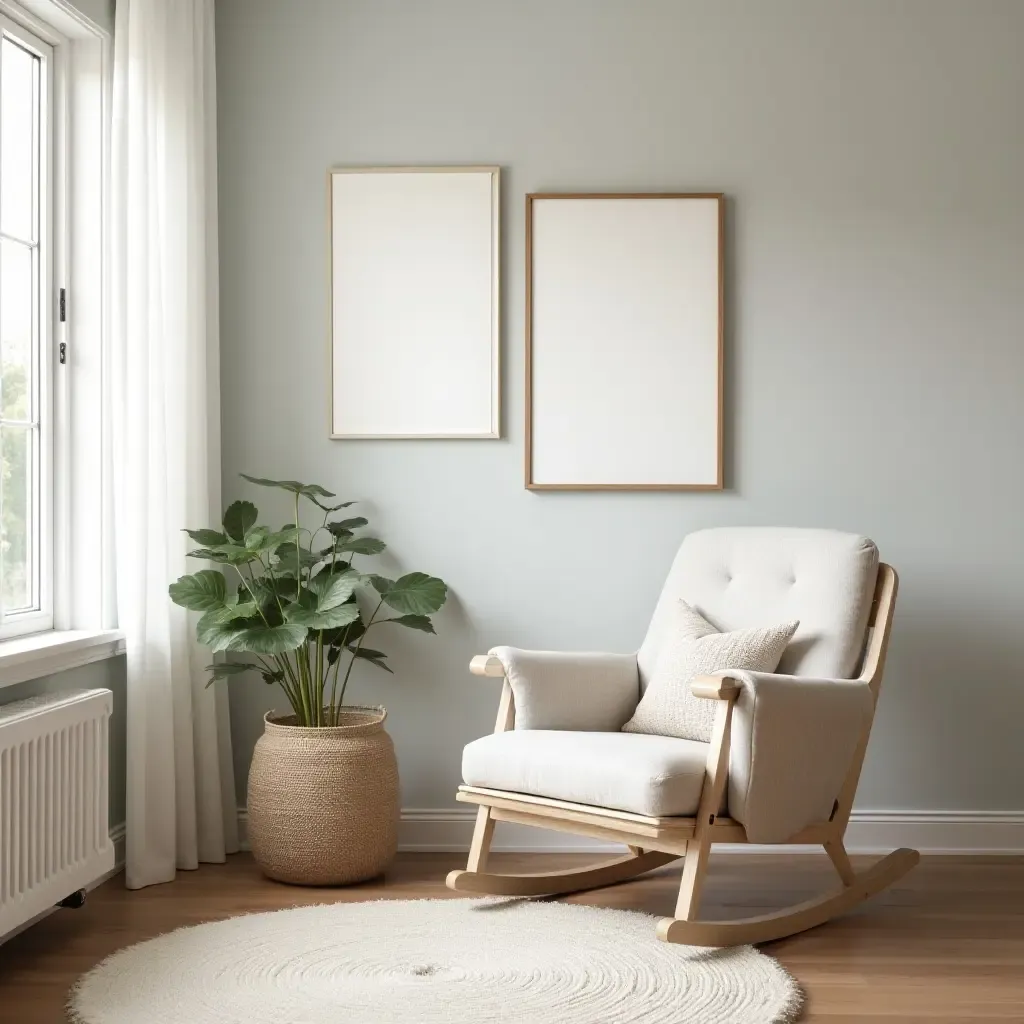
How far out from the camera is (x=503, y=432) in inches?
138

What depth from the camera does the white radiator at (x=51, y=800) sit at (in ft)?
7.86

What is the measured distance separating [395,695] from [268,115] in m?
1.73

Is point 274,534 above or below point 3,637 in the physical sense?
above

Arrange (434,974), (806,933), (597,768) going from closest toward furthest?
(434,974) < (597,768) < (806,933)

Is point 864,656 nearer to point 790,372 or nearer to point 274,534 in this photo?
point 790,372

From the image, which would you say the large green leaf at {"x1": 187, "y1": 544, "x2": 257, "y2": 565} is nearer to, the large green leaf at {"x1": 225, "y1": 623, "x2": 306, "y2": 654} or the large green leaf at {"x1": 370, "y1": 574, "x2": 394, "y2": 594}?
the large green leaf at {"x1": 225, "y1": 623, "x2": 306, "y2": 654}

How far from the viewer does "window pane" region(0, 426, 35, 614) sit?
114 inches

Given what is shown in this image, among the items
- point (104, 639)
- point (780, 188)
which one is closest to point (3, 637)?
point (104, 639)

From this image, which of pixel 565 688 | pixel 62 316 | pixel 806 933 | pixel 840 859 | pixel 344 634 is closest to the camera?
pixel 806 933

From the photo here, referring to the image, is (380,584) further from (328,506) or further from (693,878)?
(693,878)

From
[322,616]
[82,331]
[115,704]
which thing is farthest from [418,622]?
[82,331]

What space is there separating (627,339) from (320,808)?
1.54m

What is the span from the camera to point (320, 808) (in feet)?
10.0

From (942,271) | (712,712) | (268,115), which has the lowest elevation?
(712,712)
